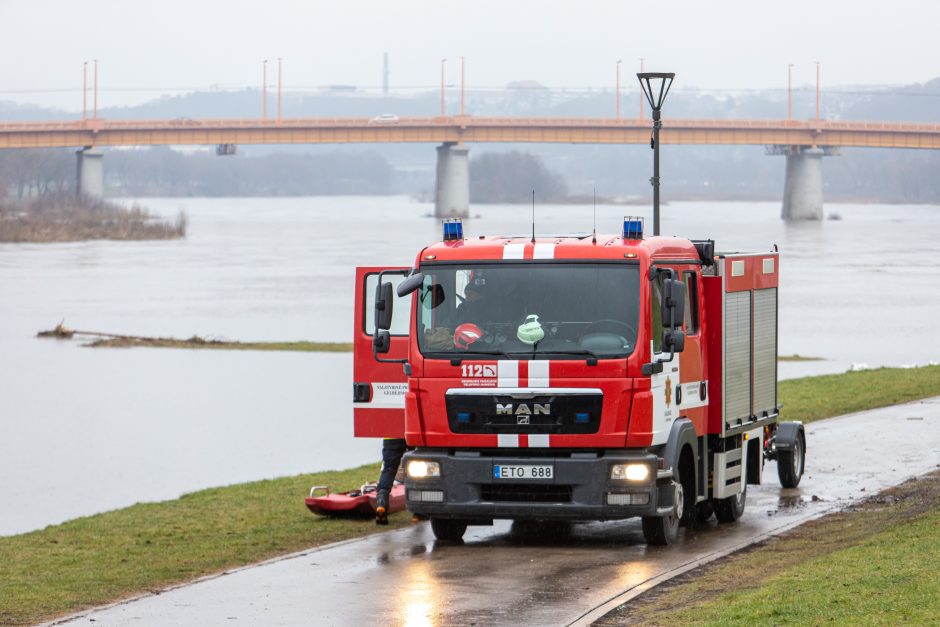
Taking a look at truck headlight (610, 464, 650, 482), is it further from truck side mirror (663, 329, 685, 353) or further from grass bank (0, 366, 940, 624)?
grass bank (0, 366, 940, 624)

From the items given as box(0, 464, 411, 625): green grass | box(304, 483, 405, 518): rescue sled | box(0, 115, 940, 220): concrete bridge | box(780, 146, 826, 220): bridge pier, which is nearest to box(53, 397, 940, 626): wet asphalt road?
box(0, 464, 411, 625): green grass

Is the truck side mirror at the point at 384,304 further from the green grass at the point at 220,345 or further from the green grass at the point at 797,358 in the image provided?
the green grass at the point at 220,345

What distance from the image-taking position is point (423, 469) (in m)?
14.9

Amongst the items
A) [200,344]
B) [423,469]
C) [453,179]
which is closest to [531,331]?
Result: [423,469]

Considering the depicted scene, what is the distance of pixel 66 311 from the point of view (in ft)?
231

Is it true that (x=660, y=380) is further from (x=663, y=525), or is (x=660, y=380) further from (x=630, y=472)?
(x=663, y=525)

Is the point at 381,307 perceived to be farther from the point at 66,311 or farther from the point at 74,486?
the point at 66,311

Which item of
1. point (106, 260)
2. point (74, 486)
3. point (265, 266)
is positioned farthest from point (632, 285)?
point (106, 260)

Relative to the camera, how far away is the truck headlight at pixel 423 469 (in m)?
14.9

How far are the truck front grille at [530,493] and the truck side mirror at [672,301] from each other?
1723mm

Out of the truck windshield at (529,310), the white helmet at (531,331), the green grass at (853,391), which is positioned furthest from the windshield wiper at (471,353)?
the green grass at (853,391)

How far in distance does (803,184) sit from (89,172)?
2755 inches

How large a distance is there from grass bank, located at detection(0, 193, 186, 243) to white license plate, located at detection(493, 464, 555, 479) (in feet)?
400

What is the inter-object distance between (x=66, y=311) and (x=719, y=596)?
6096 cm
